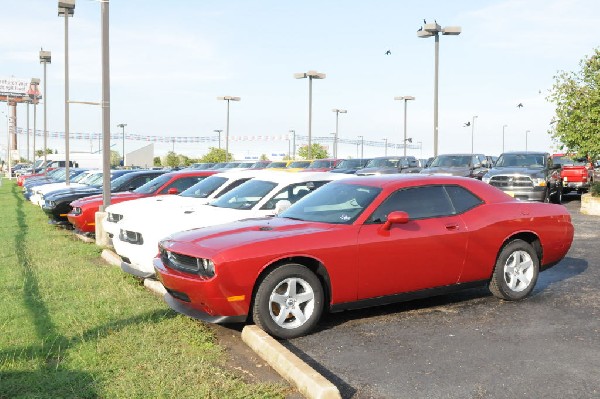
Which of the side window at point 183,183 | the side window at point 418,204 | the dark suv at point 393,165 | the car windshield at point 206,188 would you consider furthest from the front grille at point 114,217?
the dark suv at point 393,165

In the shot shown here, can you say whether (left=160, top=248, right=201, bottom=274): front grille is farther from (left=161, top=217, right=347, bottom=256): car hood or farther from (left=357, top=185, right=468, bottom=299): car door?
(left=357, top=185, right=468, bottom=299): car door

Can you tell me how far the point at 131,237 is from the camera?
867cm

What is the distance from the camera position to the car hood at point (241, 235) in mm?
5965

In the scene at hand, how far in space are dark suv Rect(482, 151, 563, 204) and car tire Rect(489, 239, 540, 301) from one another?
1084cm

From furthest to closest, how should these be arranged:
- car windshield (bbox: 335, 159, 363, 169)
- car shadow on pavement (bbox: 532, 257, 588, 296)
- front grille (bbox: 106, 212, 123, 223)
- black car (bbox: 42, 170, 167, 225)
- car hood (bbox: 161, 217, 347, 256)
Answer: car windshield (bbox: 335, 159, 363, 169), black car (bbox: 42, 170, 167, 225), front grille (bbox: 106, 212, 123, 223), car shadow on pavement (bbox: 532, 257, 588, 296), car hood (bbox: 161, 217, 347, 256)

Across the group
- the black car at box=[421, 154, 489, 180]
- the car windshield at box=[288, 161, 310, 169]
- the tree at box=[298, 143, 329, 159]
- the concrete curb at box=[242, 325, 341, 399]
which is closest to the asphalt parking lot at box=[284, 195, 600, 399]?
the concrete curb at box=[242, 325, 341, 399]

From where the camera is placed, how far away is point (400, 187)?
273 inches

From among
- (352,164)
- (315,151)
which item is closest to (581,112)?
(352,164)

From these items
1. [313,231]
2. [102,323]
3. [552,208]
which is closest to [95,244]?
[102,323]

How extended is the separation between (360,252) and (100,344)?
A: 8.33 feet

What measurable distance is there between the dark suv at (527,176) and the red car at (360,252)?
1086 cm

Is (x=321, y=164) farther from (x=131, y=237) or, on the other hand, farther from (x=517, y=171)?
(x=131, y=237)

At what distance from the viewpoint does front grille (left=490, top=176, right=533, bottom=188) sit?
1845 centimetres

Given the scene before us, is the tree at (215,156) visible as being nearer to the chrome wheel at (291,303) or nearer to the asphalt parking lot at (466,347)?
the asphalt parking lot at (466,347)
